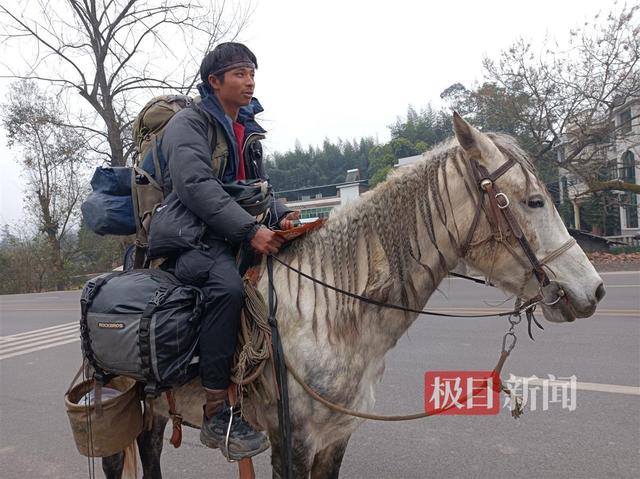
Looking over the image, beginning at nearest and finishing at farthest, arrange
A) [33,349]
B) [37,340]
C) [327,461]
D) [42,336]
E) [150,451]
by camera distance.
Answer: [327,461]
[150,451]
[33,349]
[37,340]
[42,336]

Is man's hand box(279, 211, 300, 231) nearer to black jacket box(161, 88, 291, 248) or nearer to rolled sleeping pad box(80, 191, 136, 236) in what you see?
black jacket box(161, 88, 291, 248)

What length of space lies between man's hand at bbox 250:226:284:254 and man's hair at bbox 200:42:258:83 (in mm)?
869

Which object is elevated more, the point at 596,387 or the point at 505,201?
the point at 505,201

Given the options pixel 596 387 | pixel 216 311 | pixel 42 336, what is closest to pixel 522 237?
pixel 216 311

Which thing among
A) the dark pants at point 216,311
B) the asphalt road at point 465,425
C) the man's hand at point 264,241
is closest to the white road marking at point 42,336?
the asphalt road at point 465,425

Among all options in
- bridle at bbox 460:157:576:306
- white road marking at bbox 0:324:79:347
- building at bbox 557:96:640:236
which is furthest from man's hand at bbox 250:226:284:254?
building at bbox 557:96:640:236

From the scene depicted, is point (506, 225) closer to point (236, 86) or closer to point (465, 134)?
point (465, 134)

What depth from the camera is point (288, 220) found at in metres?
2.64

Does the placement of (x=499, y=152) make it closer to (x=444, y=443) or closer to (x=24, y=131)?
(x=444, y=443)

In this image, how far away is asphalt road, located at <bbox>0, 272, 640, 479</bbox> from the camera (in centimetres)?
343

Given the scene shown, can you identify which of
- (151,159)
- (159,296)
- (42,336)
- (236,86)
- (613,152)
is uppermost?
(613,152)

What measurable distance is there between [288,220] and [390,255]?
68 centimetres

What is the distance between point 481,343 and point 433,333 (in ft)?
3.58

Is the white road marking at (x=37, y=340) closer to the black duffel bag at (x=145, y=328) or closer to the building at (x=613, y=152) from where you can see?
the black duffel bag at (x=145, y=328)
